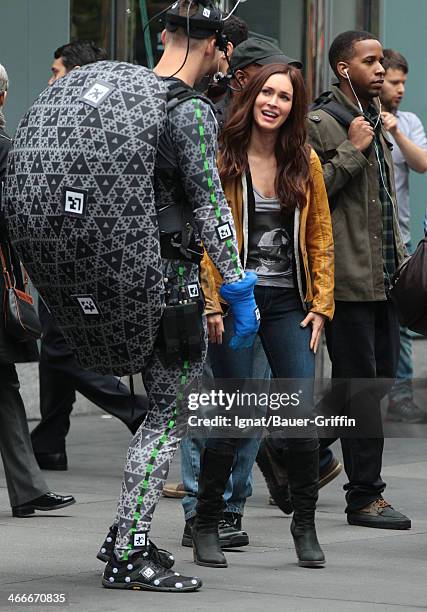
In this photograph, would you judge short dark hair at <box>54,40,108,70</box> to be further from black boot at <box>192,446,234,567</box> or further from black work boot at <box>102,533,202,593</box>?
black work boot at <box>102,533,202,593</box>

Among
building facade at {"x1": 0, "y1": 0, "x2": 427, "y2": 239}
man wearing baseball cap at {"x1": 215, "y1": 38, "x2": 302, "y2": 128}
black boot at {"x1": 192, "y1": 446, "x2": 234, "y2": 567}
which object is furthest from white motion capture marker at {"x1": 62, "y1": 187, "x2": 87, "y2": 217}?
building facade at {"x1": 0, "y1": 0, "x2": 427, "y2": 239}

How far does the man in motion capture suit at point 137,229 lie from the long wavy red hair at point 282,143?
0.78 metres

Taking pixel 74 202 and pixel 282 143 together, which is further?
pixel 282 143

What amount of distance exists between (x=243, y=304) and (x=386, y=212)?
2.07 m

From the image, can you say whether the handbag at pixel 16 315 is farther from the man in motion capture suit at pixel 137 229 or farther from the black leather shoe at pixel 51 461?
the black leather shoe at pixel 51 461

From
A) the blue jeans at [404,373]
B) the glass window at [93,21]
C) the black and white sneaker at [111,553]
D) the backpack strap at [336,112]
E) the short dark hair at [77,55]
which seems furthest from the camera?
the blue jeans at [404,373]

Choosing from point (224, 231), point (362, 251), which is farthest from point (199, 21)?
point (362, 251)

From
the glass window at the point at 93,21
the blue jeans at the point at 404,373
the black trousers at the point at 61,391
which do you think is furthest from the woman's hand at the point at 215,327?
the blue jeans at the point at 404,373

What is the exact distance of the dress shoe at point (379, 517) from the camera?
6.92m

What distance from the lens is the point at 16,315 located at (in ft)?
22.2

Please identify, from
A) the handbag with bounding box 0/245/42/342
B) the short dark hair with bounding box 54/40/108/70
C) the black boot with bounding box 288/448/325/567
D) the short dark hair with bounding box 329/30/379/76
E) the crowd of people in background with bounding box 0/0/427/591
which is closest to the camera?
the crowd of people in background with bounding box 0/0/427/591

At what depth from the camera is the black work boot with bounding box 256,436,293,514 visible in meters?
7.09

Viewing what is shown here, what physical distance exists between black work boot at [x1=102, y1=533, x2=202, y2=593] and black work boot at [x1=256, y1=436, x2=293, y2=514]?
175 centimetres

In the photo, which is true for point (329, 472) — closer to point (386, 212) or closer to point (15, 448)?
point (386, 212)
